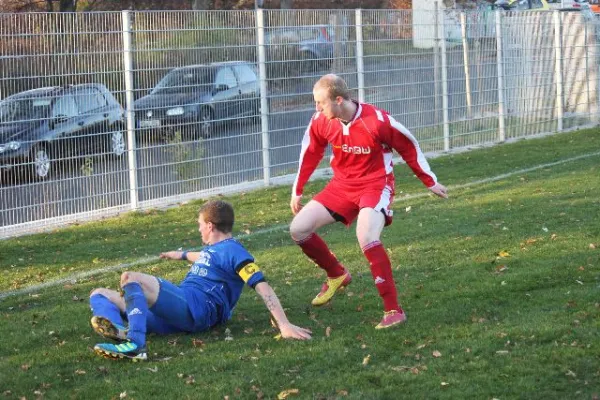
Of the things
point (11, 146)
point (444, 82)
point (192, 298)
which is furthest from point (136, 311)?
point (444, 82)

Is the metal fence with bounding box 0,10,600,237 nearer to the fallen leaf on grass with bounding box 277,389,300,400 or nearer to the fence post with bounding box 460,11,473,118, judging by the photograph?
the fence post with bounding box 460,11,473,118

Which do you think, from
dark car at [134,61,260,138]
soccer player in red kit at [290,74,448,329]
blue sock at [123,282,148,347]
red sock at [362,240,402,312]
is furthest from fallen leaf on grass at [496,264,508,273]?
dark car at [134,61,260,138]

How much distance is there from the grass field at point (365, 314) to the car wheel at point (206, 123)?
1.88 meters

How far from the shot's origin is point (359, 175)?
7730 mm

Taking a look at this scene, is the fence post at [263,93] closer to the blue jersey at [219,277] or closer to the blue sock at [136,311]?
the blue jersey at [219,277]

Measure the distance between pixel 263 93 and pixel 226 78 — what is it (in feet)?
2.68

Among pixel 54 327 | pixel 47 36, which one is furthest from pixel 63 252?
pixel 54 327

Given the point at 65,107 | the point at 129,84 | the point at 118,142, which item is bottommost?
the point at 118,142

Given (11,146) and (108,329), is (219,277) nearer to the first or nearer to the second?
(108,329)

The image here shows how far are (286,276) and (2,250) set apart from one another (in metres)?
3.75

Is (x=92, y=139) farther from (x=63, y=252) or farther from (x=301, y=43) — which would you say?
(x=301, y=43)

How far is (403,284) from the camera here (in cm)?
855

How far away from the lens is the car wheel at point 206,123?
48.1 feet

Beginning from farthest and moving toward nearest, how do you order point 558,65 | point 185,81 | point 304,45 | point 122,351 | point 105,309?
point 558,65, point 304,45, point 185,81, point 105,309, point 122,351
